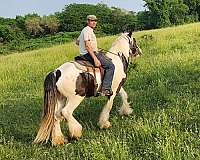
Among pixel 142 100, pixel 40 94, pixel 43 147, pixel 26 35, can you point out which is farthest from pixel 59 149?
pixel 26 35

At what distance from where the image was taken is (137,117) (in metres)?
9.09

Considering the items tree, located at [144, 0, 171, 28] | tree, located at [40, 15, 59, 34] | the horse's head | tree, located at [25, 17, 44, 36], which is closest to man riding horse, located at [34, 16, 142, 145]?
the horse's head

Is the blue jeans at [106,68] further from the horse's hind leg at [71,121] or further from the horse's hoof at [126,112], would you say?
the horse's hoof at [126,112]

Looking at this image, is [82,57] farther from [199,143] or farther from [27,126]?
[199,143]

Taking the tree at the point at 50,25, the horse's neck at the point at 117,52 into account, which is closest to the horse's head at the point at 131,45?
the horse's neck at the point at 117,52

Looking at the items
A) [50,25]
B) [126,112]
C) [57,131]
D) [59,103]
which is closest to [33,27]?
[50,25]

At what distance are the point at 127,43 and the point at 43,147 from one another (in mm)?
3193

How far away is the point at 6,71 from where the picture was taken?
21188mm

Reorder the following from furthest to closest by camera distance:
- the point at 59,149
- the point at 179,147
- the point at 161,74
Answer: the point at 161,74
the point at 59,149
the point at 179,147

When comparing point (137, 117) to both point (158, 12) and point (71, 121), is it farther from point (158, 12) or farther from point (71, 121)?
point (158, 12)

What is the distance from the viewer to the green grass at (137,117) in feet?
22.2

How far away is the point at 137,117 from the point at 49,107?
190 cm

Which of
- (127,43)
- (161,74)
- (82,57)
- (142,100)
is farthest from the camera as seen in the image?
(161,74)

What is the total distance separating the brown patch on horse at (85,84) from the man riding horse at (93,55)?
0.24m
